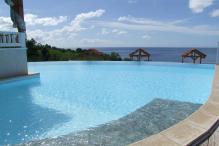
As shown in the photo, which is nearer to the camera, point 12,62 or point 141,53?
point 12,62

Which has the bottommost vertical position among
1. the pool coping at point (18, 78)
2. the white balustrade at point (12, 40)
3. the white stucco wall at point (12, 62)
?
the pool coping at point (18, 78)

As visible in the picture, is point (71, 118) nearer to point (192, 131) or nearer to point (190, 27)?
point (192, 131)

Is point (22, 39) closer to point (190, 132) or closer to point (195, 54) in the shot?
point (190, 132)

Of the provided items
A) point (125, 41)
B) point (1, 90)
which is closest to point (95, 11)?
point (125, 41)

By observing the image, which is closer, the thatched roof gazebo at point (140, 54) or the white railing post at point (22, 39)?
the white railing post at point (22, 39)

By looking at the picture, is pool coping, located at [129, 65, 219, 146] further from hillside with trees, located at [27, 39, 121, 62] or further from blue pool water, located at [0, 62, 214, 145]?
hillside with trees, located at [27, 39, 121, 62]

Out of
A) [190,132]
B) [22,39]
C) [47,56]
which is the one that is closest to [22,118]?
[190,132]

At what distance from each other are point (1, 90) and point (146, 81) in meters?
5.72

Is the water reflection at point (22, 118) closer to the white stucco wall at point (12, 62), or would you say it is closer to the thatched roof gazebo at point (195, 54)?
the white stucco wall at point (12, 62)

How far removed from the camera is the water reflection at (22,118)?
14.8ft

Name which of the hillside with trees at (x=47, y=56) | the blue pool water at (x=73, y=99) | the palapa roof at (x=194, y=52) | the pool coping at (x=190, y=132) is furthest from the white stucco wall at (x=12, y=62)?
the palapa roof at (x=194, y=52)

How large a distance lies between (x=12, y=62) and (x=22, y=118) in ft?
16.8

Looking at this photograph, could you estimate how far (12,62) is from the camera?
32.8 feet

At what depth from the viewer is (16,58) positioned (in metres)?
10.2
